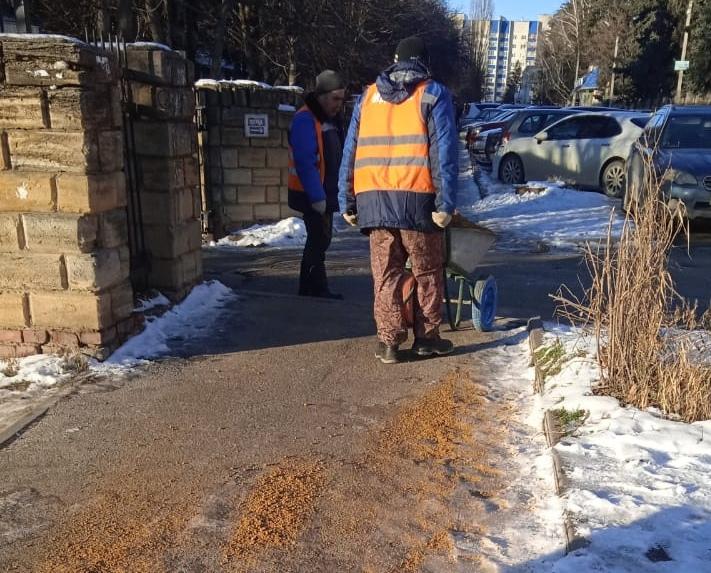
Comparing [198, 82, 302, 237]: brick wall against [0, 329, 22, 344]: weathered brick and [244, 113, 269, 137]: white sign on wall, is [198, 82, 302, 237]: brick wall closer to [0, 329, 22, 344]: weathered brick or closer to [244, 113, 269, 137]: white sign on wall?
[244, 113, 269, 137]: white sign on wall

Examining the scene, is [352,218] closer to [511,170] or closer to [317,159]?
[317,159]

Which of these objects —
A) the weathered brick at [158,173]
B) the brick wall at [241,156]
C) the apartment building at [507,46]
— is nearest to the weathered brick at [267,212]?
the brick wall at [241,156]

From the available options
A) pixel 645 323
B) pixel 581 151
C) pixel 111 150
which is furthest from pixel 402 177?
pixel 581 151

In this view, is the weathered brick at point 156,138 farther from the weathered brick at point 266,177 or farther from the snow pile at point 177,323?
the weathered brick at point 266,177

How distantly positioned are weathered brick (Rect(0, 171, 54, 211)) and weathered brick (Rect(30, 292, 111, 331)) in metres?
0.60

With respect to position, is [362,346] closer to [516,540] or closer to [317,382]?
[317,382]

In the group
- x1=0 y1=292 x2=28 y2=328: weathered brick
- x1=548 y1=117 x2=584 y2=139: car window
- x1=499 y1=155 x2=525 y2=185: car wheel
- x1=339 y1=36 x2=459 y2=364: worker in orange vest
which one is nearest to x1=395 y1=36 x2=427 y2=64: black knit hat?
x1=339 y1=36 x2=459 y2=364: worker in orange vest

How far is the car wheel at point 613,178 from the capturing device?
13.8m

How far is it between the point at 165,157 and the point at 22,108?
4.32 feet

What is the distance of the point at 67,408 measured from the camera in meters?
3.96

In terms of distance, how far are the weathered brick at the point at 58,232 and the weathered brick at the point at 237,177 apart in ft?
19.6

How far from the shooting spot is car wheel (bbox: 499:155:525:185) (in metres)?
16.3

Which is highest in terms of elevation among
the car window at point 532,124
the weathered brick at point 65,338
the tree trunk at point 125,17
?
the tree trunk at point 125,17

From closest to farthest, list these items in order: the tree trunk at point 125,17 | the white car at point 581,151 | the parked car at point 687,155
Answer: the parked car at point 687,155, the tree trunk at point 125,17, the white car at point 581,151
